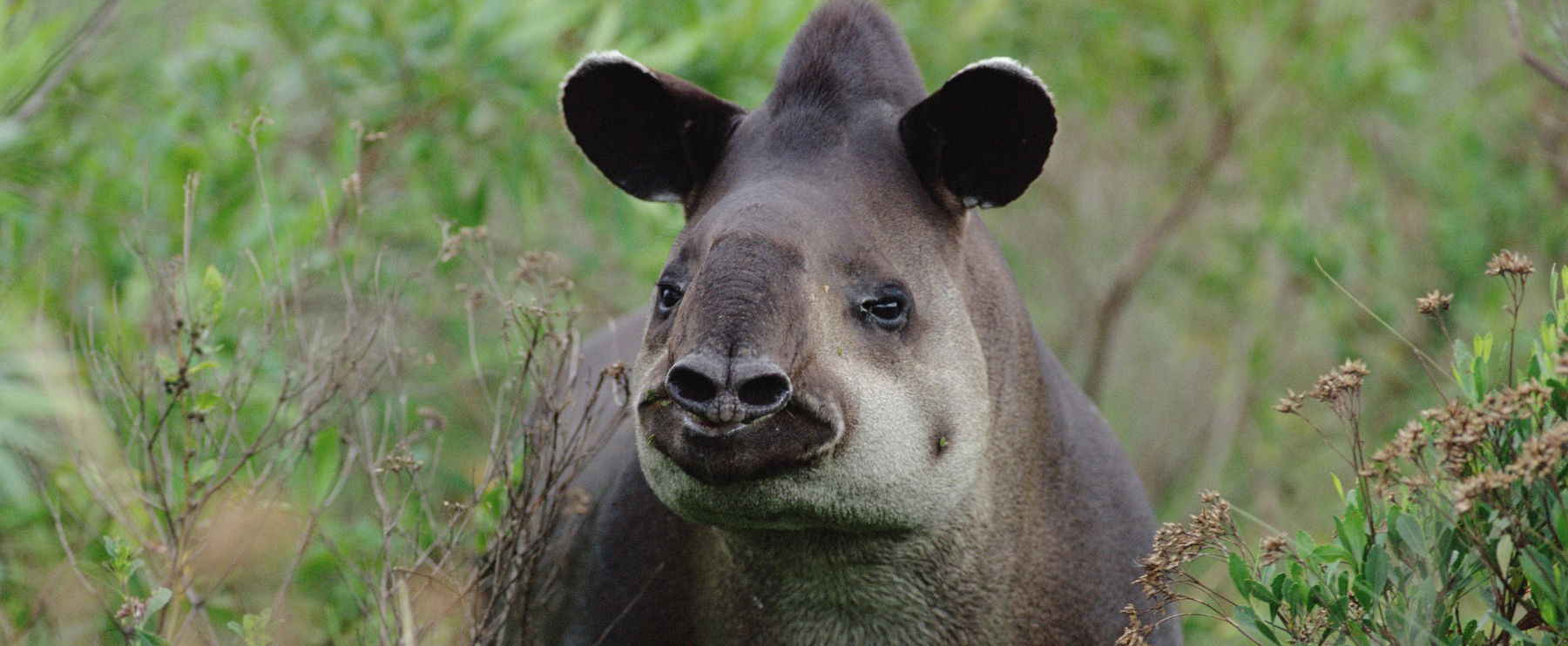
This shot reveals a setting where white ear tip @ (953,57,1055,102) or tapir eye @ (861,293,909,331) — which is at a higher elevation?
white ear tip @ (953,57,1055,102)

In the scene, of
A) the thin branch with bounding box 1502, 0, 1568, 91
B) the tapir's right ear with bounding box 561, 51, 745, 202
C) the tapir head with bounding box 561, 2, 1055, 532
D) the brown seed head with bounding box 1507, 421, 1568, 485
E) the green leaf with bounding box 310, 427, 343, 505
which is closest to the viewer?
the brown seed head with bounding box 1507, 421, 1568, 485

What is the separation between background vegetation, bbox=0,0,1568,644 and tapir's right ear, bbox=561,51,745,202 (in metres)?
0.40

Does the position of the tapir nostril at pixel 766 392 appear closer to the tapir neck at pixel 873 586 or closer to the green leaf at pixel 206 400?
the tapir neck at pixel 873 586

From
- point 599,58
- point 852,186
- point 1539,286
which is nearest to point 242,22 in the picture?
point 599,58

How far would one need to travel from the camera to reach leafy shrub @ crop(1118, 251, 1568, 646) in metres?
3.05

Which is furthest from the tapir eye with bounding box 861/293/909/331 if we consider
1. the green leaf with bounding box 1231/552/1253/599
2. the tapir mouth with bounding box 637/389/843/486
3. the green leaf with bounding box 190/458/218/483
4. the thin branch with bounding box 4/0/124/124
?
the thin branch with bounding box 4/0/124/124

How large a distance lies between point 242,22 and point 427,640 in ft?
18.6

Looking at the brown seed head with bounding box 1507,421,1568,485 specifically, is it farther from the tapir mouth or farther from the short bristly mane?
the short bristly mane

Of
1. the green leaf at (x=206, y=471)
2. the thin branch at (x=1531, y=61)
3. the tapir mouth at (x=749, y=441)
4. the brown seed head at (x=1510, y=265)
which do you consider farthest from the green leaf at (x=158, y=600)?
the thin branch at (x=1531, y=61)

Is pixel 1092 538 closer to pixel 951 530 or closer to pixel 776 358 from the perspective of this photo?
pixel 951 530

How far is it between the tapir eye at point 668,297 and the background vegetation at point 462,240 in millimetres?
778

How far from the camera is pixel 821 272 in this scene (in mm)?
3748

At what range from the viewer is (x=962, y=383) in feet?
13.5

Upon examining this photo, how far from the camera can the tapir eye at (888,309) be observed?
3.90 m
